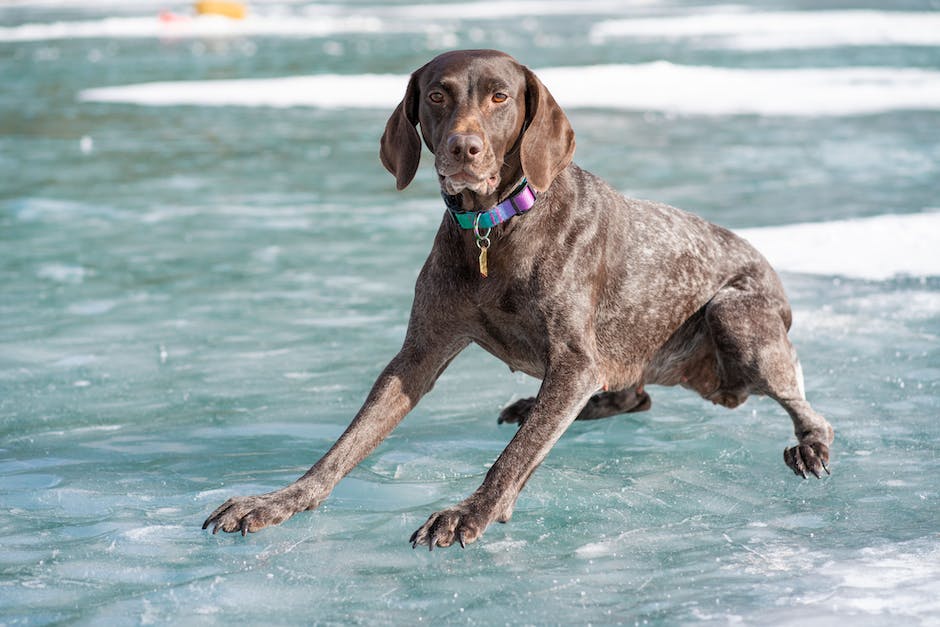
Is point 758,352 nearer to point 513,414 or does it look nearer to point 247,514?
point 513,414

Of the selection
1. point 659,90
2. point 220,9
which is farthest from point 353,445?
point 220,9

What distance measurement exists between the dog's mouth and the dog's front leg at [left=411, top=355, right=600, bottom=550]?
0.69 metres

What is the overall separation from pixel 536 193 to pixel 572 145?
0.22 meters

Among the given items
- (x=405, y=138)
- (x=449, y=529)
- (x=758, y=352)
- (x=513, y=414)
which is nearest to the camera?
(x=449, y=529)

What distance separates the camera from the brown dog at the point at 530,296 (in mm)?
4414

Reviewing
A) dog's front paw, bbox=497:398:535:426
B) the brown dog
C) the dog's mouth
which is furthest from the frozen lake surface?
the dog's mouth

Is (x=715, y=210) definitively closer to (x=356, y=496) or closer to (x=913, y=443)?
(x=913, y=443)

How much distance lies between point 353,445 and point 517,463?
0.61 meters

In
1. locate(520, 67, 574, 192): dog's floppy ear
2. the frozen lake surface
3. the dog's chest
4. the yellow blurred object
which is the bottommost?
the yellow blurred object

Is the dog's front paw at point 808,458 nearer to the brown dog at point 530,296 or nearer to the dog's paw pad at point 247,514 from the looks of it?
the brown dog at point 530,296

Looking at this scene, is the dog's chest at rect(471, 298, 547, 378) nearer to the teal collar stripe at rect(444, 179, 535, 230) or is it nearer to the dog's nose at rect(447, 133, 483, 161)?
the teal collar stripe at rect(444, 179, 535, 230)

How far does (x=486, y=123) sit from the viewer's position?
4.41m

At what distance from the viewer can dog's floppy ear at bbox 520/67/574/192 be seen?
4480 millimetres

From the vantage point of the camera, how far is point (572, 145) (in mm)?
4629
